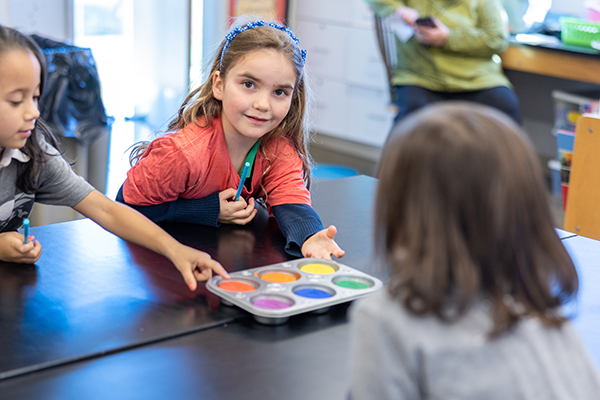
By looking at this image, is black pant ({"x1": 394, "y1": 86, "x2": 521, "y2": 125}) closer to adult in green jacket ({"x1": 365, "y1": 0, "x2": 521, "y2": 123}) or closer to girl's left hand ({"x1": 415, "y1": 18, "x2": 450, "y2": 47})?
adult in green jacket ({"x1": 365, "y1": 0, "x2": 521, "y2": 123})

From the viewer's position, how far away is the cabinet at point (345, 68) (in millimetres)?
3703

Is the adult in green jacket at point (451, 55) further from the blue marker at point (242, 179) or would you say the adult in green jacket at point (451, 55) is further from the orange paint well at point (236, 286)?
the orange paint well at point (236, 286)

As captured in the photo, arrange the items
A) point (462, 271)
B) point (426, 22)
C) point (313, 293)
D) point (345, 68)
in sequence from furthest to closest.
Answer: point (345, 68)
point (426, 22)
point (313, 293)
point (462, 271)

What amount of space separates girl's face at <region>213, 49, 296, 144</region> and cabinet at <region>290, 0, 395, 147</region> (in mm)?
2350

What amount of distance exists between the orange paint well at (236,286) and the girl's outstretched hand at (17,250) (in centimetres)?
28

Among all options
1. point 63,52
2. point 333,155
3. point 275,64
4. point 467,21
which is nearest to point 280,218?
point 275,64

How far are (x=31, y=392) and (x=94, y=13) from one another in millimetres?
3524

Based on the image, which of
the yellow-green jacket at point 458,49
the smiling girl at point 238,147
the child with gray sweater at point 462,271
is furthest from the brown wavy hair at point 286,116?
the yellow-green jacket at point 458,49

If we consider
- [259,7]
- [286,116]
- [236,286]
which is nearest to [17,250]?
[236,286]

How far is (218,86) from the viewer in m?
1.36

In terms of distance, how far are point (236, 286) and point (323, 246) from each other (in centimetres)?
23

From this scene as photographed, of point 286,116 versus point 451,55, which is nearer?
point 286,116

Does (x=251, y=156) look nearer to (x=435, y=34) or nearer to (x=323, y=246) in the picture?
(x=323, y=246)

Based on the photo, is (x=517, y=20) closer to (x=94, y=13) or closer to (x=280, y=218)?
(x=94, y=13)
